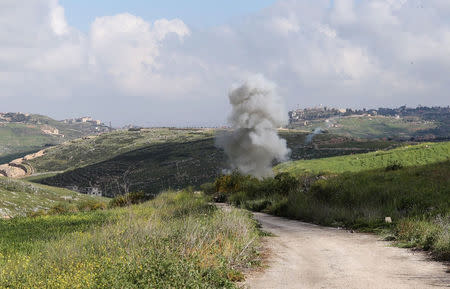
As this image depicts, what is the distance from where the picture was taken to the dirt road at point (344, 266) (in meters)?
8.75

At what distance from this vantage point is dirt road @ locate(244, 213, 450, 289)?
8746 millimetres

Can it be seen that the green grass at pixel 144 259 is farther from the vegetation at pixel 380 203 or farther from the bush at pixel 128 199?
the bush at pixel 128 199

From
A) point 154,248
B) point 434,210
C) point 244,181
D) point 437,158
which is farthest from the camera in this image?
point 437,158

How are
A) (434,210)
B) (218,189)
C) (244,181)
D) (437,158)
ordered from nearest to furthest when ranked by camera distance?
1. (434,210)
2. (244,181)
3. (218,189)
4. (437,158)

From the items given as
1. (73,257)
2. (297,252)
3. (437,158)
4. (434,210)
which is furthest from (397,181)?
(437,158)

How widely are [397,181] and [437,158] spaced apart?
1155 inches

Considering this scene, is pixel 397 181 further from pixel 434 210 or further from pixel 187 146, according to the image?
pixel 187 146

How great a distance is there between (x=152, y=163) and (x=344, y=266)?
140 meters

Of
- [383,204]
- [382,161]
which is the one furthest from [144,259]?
[382,161]

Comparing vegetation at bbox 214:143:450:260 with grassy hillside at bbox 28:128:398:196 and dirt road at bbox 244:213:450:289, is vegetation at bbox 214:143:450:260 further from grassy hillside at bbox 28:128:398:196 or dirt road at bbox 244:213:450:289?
grassy hillside at bbox 28:128:398:196

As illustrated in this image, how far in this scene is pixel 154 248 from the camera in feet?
31.1

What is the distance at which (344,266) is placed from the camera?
1039 centimetres

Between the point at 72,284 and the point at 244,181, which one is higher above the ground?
the point at 72,284

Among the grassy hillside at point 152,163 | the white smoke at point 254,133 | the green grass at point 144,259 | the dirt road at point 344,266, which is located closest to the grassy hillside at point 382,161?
the white smoke at point 254,133
